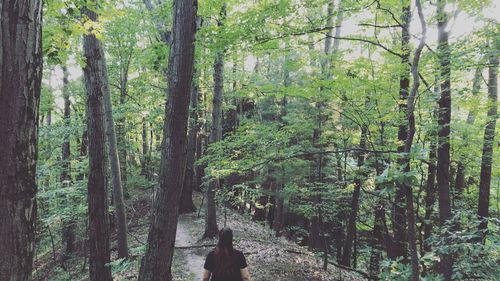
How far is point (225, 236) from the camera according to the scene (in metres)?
4.14

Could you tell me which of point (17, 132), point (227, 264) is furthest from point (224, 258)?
point (17, 132)

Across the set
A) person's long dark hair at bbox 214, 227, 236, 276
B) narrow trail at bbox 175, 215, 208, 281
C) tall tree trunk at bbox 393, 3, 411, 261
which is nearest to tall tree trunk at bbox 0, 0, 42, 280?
person's long dark hair at bbox 214, 227, 236, 276

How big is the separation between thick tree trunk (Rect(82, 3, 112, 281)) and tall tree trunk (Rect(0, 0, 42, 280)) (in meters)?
4.52

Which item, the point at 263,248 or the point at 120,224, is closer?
the point at 120,224

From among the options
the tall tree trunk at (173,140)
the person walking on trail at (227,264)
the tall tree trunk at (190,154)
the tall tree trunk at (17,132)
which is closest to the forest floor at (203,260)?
the tall tree trunk at (190,154)

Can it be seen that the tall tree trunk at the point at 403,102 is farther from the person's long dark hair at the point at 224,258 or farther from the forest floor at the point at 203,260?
the person's long dark hair at the point at 224,258

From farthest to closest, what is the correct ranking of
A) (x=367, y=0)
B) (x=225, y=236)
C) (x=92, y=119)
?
(x=92, y=119) → (x=367, y=0) → (x=225, y=236)

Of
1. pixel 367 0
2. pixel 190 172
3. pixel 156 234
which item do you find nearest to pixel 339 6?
A: pixel 367 0

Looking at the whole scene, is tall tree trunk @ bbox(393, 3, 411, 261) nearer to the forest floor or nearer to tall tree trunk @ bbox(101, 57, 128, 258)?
the forest floor

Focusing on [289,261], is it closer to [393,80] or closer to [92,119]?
[393,80]

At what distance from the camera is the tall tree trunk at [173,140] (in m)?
4.30

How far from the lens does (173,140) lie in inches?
171

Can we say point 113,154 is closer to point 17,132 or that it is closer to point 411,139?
point 17,132

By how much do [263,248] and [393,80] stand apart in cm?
714
